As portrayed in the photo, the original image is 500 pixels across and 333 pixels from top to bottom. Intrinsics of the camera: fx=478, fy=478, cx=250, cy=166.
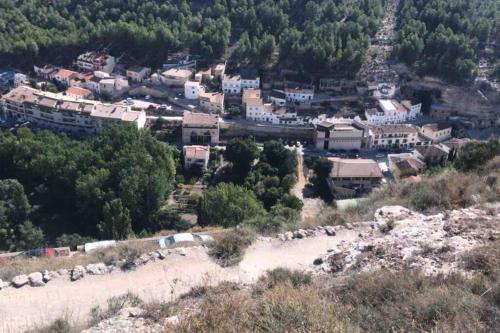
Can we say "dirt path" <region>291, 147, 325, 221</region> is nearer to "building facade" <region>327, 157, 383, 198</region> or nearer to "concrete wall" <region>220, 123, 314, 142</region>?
"building facade" <region>327, 157, 383, 198</region>

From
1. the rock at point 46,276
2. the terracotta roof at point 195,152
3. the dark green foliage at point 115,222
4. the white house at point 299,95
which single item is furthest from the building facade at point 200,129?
the rock at point 46,276

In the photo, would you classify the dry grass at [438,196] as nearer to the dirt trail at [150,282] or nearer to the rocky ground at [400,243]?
the rocky ground at [400,243]

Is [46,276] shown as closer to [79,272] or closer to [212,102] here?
[79,272]

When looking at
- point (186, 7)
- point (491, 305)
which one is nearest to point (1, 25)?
point (186, 7)

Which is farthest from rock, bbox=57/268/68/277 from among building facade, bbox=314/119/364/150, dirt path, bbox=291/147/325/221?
building facade, bbox=314/119/364/150

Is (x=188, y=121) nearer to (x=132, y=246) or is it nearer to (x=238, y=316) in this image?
(x=132, y=246)

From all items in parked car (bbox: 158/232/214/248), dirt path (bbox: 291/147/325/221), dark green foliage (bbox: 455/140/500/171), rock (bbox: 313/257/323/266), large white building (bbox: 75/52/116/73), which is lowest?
dirt path (bbox: 291/147/325/221)
